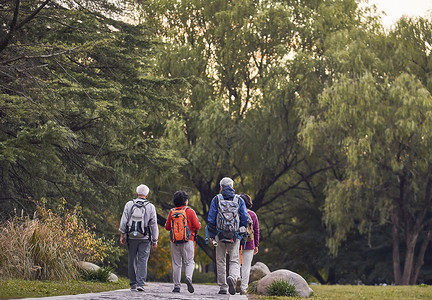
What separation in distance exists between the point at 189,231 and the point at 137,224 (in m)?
0.93

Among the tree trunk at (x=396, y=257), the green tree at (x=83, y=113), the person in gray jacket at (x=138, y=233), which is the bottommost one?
the tree trunk at (x=396, y=257)

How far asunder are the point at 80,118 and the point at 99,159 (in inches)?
68.2

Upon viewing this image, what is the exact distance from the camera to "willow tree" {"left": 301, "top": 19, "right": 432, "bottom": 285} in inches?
940

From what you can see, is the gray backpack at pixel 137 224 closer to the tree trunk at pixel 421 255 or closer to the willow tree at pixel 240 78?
the willow tree at pixel 240 78

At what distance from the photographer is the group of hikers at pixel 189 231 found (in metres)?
10.5

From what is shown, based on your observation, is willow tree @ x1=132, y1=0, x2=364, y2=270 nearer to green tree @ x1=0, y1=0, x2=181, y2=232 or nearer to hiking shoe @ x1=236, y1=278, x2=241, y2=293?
green tree @ x1=0, y1=0, x2=181, y2=232

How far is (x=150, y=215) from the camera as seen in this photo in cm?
1063

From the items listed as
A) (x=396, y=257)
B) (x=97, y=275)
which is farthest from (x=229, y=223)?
(x=396, y=257)

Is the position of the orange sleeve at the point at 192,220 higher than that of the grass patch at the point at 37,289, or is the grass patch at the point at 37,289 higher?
the orange sleeve at the point at 192,220

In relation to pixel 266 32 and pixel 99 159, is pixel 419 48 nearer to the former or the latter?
pixel 266 32

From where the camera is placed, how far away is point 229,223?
1043 centimetres

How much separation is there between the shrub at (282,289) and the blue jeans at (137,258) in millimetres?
2479

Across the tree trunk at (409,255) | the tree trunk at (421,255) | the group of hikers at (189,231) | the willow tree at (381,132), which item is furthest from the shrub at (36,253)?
the tree trunk at (421,255)

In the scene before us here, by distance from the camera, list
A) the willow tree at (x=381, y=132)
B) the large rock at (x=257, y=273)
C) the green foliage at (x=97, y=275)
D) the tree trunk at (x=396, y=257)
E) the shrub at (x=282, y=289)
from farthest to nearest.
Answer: the tree trunk at (x=396, y=257) → the willow tree at (x=381, y=132) → the large rock at (x=257, y=273) → the green foliage at (x=97, y=275) → the shrub at (x=282, y=289)
